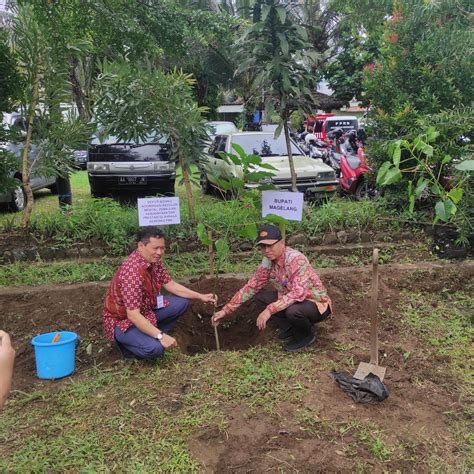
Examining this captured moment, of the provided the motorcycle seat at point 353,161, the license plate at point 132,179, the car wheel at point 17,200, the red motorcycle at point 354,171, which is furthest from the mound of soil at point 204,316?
the license plate at point 132,179

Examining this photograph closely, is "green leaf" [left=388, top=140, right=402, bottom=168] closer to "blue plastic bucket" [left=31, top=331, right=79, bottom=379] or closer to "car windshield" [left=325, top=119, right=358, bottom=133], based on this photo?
"blue plastic bucket" [left=31, top=331, right=79, bottom=379]

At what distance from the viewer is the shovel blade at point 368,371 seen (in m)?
3.62

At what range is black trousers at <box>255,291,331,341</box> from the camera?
407cm

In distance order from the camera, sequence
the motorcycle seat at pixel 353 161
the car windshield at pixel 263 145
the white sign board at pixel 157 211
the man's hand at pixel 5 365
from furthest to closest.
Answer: the car windshield at pixel 263 145, the motorcycle seat at pixel 353 161, the white sign board at pixel 157 211, the man's hand at pixel 5 365

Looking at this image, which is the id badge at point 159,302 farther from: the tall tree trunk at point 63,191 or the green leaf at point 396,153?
the tall tree trunk at point 63,191

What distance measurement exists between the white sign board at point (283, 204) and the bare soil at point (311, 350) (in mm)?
979

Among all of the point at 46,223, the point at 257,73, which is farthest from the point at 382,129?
the point at 46,223

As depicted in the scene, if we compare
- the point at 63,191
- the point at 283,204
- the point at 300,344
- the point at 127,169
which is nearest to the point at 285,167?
the point at 127,169

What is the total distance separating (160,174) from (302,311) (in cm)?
727

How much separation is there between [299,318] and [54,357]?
1.96 metres

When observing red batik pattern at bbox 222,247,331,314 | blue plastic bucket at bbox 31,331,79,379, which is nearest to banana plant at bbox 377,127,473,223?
red batik pattern at bbox 222,247,331,314

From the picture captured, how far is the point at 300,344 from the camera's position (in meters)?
4.24

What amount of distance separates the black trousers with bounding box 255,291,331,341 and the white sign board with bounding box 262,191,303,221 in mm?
1021

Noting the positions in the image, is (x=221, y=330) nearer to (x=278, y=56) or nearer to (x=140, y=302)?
(x=140, y=302)
